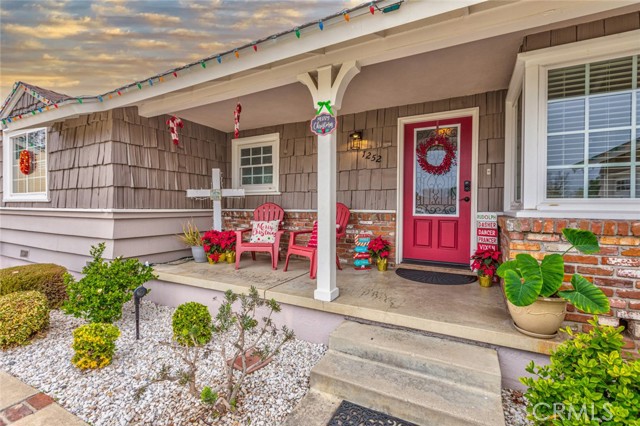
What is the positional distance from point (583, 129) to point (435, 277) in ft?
6.19

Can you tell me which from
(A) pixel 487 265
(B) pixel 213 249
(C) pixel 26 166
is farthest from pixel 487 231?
(C) pixel 26 166

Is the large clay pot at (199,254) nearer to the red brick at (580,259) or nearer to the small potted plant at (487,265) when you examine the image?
the small potted plant at (487,265)

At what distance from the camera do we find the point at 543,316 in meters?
1.80

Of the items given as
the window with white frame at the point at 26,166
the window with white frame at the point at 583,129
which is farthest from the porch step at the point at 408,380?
the window with white frame at the point at 26,166

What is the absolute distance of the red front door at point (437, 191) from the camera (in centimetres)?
359

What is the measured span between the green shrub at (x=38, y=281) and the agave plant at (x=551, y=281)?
4.52 m

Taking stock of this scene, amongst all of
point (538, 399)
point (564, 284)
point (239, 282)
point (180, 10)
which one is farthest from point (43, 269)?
point (564, 284)

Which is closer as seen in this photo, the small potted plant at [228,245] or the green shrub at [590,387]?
the green shrub at [590,387]

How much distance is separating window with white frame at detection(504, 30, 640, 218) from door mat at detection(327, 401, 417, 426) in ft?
5.61

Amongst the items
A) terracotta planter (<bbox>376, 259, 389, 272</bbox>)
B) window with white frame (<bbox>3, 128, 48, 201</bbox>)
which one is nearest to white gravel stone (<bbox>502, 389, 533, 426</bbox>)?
terracotta planter (<bbox>376, 259, 389, 272</bbox>)

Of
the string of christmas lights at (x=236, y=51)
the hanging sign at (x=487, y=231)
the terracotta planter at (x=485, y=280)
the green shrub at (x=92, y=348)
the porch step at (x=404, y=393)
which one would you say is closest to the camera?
the porch step at (x=404, y=393)

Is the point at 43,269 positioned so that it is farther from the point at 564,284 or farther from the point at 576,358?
the point at 564,284

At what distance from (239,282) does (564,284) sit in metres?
2.81

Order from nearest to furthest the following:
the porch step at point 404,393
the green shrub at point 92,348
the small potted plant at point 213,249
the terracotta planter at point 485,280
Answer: the porch step at point 404,393, the green shrub at point 92,348, the terracotta planter at point 485,280, the small potted plant at point 213,249
